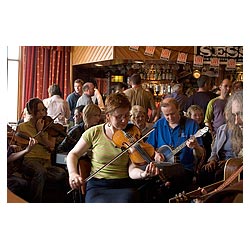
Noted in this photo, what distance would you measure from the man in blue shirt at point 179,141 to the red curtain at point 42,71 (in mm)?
608

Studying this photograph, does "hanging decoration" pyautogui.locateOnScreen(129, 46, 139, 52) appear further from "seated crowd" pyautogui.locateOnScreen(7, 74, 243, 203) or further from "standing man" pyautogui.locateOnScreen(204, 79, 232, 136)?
"standing man" pyautogui.locateOnScreen(204, 79, 232, 136)

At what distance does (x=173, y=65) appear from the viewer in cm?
316

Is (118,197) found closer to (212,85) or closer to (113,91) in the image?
(113,91)

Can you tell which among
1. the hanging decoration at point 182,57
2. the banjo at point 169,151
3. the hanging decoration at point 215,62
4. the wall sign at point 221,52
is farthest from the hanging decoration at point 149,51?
the banjo at point 169,151

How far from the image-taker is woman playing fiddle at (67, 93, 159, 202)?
315 centimetres

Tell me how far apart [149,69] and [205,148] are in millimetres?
603

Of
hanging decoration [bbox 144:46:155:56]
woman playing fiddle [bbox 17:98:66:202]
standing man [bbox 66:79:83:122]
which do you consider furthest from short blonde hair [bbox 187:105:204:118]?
woman playing fiddle [bbox 17:98:66:202]

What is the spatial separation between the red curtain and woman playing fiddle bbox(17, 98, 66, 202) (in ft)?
0.20

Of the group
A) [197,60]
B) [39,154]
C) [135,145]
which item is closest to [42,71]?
[39,154]
